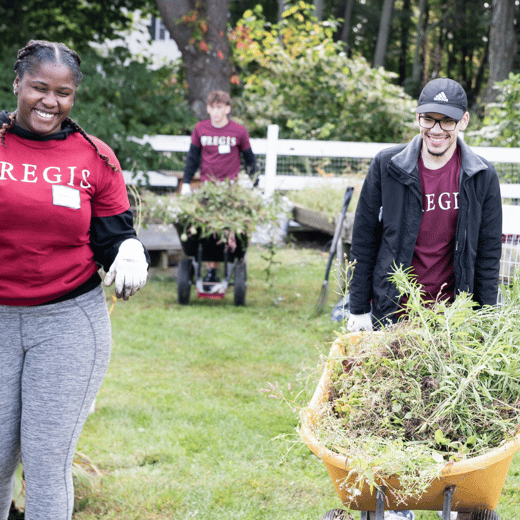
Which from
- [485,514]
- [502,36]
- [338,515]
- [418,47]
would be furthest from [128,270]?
[418,47]

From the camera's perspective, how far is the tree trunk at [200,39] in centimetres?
877

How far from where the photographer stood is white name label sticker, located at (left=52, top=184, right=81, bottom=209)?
1.84m

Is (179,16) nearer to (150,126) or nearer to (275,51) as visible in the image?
(150,126)

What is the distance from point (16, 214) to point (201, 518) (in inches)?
61.0

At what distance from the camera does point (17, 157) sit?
1.84m

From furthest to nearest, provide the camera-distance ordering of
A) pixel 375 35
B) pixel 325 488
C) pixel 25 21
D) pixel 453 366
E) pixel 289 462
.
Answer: pixel 375 35, pixel 25 21, pixel 289 462, pixel 325 488, pixel 453 366

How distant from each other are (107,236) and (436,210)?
1.31 meters

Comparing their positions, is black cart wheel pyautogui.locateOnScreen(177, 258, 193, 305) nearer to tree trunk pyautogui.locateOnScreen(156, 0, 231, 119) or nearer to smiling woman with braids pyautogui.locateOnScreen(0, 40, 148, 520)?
tree trunk pyautogui.locateOnScreen(156, 0, 231, 119)

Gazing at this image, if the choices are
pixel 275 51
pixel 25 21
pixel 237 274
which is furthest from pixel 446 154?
pixel 275 51

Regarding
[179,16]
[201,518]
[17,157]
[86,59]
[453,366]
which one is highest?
[179,16]

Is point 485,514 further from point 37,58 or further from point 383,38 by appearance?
point 383,38

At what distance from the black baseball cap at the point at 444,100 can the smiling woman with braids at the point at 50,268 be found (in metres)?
1.21

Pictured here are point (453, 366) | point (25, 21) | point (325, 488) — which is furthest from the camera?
point (25, 21)

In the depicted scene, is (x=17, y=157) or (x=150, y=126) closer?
(x=17, y=157)
